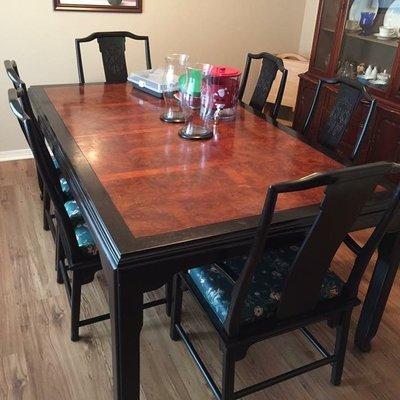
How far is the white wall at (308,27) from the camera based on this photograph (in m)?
3.81

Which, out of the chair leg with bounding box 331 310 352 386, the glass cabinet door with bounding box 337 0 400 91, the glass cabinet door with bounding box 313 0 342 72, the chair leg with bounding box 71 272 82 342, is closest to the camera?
the chair leg with bounding box 331 310 352 386

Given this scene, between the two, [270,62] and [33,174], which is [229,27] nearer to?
[270,62]

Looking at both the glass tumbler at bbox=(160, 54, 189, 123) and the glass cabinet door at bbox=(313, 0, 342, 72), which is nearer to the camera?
the glass tumbler at bbox=(160, 54, 189, 123)

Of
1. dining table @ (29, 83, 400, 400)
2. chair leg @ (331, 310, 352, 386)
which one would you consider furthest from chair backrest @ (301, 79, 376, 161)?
Answer: chair leg @ (331, 310, 352, 386)

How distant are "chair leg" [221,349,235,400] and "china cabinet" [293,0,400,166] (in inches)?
76.9

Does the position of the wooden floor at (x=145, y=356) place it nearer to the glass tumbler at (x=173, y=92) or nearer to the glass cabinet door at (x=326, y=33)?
the glass tumbler at (x=173, y=92)

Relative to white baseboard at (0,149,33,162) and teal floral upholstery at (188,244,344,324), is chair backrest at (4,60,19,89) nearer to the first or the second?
teal floral upholstery at (188,244,344,324)

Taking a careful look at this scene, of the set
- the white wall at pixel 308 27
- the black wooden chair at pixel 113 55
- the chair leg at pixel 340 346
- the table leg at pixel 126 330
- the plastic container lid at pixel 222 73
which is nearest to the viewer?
the table leg at pixel 126 330

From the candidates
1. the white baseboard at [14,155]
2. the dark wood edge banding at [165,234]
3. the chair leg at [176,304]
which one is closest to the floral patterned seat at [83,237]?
the dark wood edge banding at [165,234]

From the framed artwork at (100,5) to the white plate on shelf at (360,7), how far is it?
5.15 feet

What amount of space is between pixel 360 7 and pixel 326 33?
0.32 m

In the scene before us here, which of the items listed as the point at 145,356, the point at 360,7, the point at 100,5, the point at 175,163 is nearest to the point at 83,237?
the point at 175,163

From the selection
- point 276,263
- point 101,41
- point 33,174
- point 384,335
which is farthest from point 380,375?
point 33,174

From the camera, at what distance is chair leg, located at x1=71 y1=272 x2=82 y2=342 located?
5.19 feet
